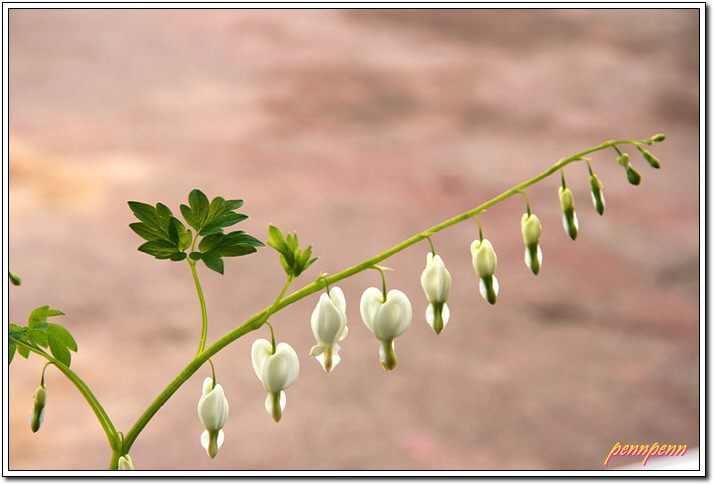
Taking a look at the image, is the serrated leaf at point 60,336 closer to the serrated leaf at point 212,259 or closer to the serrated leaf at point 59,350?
the serrated leaf at point 59,350

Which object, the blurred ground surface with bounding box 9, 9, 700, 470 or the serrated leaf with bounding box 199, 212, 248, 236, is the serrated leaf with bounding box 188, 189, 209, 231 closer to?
the serrated leaf with bounding box 199, 212, 248, 236

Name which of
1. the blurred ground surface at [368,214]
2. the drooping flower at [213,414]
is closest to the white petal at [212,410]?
the drooping flower at [213,414]

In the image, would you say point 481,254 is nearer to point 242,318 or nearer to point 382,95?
point 242,318

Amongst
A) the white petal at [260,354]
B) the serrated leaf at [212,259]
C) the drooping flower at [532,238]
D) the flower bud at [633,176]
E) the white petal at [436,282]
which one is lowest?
the white petal at [260,354]

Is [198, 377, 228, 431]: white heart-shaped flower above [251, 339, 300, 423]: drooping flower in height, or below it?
below

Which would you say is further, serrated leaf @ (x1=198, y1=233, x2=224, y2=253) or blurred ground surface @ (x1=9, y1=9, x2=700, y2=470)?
blurred ground surface @ (x1=9, y1=9, x2=700, y2=470)

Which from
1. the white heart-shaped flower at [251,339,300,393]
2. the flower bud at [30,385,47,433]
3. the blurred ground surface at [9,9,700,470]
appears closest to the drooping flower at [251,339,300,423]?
the white heart-shaped flower at [251,339,300,393]

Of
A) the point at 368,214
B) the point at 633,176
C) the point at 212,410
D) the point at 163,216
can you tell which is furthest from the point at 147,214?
the point at 368,214
